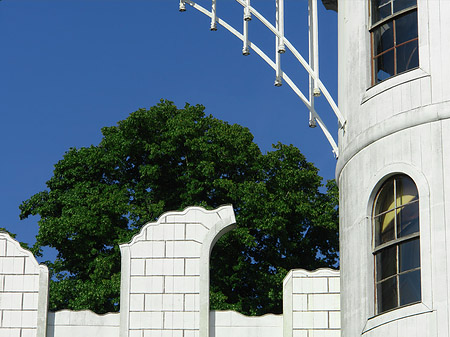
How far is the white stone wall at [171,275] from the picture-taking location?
66.1ft

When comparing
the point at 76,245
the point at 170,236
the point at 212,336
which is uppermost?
the point at 76,245

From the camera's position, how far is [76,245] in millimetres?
34250

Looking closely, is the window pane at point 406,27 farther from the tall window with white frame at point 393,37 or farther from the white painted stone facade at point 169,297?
the white painted stone facade at point 169,297

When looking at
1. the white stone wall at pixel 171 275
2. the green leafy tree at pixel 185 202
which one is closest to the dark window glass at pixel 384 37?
the white stone wall at pixel 171 275

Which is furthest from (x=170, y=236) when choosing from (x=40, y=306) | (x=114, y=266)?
(x=114, y=266)

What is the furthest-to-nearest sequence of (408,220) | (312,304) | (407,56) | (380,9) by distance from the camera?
(312,304) → (380,9) → (407,56) → (408,220)

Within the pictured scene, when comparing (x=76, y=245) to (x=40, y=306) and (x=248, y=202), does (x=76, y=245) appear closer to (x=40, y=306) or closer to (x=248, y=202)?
(x=248, y=202)

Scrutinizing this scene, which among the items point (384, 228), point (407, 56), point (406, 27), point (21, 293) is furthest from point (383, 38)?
point (21, 293)

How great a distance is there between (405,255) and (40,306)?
283 inches

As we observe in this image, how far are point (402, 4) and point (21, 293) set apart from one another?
865 centimetres

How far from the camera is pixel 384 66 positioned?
18531mm

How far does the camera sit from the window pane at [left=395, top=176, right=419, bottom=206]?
17094 mm

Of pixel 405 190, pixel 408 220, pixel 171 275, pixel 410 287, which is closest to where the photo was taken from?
pixel 410 287

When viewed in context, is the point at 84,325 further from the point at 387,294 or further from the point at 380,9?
the point at 380,9
